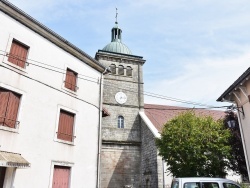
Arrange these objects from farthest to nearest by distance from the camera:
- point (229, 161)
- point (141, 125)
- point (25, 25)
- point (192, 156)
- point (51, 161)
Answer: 1. point (141, 125)
2. point (229, 161)
3. point (192, 156)
4. point (25, 25)
5. point (51, 161)

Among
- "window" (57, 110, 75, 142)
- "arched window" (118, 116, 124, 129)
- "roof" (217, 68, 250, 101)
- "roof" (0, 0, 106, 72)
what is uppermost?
"roof" (0, 0, 106, 72)

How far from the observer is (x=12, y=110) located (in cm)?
966

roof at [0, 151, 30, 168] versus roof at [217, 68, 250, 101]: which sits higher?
roof at [217, 68, 250, 101]

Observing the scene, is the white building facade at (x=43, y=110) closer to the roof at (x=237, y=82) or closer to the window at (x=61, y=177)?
the window at (x=61, y=177)

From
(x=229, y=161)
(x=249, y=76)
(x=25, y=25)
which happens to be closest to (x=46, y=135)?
(x=25, y=25)

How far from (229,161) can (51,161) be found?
10.1 metres

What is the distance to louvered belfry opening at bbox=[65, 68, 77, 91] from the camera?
12.6 metres

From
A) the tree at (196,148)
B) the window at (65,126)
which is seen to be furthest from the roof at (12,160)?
the tree at (196,148)

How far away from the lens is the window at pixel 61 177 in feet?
34.4

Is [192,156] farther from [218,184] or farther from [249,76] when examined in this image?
[249,76]

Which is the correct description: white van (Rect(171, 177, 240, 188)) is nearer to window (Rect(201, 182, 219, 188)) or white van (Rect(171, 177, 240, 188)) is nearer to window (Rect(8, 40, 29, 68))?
window (Rect(201, 182, 219, 188))

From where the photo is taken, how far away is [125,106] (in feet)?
72.3

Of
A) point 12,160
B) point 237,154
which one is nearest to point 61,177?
point 12,160

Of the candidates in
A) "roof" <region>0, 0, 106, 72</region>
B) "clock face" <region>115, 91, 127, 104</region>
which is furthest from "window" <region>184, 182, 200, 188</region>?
"clock face" <region>115, 91, 127, 104</region>
